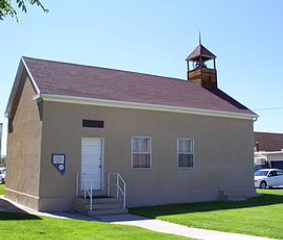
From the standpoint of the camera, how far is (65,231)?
370 inches

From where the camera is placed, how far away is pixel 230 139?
1886 cm

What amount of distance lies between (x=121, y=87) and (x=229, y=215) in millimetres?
7541

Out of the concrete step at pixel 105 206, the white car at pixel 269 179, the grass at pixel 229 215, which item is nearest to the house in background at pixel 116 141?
the concrete step at pixel 105 206

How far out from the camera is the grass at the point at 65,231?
8.67m

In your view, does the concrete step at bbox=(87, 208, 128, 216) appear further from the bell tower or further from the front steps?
the bell tower

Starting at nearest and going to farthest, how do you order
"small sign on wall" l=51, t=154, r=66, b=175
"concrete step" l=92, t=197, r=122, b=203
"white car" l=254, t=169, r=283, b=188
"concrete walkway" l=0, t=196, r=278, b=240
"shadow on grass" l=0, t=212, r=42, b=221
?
"concrete walkway" l=0, t=196, r=278, b=240, "shadow on grass" l=0, t=212, r=42, b=221, "concrete step" l=92, t=197, r=122, b=203, "small sign on wall" l=51, t=154, r=66, b=175, "white car" l=254, t=169, r=283, b=188

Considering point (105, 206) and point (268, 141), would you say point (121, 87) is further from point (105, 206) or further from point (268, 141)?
point (268, 141)

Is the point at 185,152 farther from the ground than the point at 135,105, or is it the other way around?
the point at 135,105

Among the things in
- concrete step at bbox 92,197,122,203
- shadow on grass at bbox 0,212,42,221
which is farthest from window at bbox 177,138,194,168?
shadow on grass at bbox 0,212,42,221

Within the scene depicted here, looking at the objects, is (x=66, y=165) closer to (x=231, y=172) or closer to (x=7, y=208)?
(x=7, y=208)

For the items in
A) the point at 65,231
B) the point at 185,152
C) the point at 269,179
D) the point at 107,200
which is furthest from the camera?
the point at 269,179

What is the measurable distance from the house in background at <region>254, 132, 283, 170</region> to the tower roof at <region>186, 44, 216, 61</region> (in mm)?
14931

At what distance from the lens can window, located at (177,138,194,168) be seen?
17000 millimetres

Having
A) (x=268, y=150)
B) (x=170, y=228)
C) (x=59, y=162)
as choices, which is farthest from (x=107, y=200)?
(x=268, y=150)
